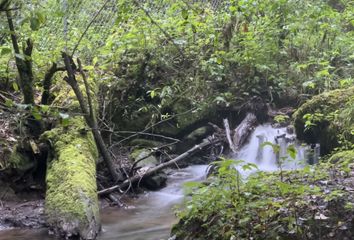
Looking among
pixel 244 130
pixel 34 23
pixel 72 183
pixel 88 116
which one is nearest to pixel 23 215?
pixel 72 183

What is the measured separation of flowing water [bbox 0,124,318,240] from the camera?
5.10 meters

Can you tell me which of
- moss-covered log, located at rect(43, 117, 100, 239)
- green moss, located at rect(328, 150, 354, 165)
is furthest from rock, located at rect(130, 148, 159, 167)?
green moss, located at rect(328, 150, 354, 165)

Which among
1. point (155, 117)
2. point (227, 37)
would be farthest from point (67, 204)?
point (227, 37)

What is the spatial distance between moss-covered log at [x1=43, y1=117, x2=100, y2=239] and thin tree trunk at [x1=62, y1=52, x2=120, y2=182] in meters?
0.13

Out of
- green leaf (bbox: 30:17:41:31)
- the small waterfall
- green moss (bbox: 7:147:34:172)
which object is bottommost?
the small waterfall

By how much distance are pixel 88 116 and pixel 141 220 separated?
5.95 ft

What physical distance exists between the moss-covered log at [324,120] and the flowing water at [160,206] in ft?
0.83

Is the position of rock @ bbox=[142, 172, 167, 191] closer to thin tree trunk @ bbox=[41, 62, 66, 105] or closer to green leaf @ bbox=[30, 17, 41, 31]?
thin tree trunk @ bbox=[41, 62, 66, 105]

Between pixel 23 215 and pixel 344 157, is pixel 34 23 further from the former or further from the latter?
pixel 23 215

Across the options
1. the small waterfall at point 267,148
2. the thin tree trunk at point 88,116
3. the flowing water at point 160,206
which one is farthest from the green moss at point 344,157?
the thin tree trunk at point 88,116

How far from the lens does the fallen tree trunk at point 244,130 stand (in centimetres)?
872

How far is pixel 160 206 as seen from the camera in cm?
659

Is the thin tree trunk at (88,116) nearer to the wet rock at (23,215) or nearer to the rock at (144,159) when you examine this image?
the rock at (144,159)

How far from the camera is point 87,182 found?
5.58m
